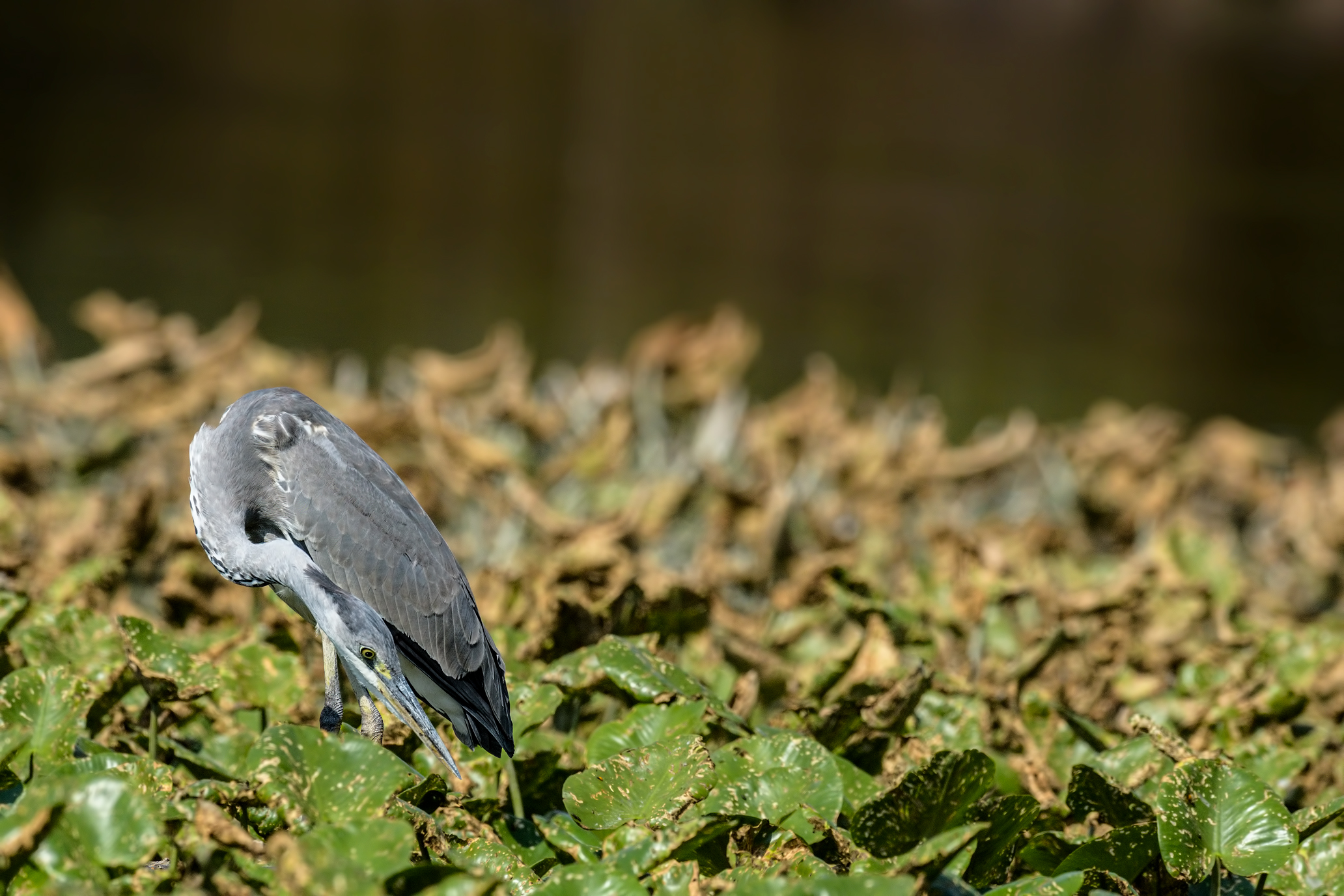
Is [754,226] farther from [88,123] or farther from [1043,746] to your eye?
[1043,746]

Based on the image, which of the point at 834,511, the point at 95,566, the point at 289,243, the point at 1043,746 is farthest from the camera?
the point at 289,243

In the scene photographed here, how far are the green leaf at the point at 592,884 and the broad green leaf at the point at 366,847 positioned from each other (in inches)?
4.9

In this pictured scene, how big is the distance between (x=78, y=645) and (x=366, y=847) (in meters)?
0.72

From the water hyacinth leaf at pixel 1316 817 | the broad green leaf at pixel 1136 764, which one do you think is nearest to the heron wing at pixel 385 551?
the broad green leaf at pixel 1136 764

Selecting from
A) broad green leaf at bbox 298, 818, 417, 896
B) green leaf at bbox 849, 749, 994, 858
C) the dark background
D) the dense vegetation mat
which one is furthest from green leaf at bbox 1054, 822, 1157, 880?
the dark background

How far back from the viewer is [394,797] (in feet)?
3.99

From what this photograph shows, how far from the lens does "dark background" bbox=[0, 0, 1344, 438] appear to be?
20.3ft

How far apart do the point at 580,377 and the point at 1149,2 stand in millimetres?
6347

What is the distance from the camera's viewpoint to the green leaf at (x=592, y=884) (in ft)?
3.63

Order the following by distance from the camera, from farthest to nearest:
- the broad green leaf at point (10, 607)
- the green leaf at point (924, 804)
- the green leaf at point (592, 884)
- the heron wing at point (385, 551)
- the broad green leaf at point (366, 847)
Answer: the broad green leaf at point (10, 607), the heron wing at point (385, 551), the green leaf at point (924, 804), the green leaf at point (592, 884), the broad green leaf at point (366, 847)

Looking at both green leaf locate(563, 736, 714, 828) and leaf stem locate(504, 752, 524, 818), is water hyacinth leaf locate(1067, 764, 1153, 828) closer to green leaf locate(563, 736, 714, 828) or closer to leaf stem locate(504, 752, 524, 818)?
green leaf locate(563, 736, 714, 828)

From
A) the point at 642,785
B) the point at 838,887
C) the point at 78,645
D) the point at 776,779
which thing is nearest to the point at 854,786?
the point at 776,779

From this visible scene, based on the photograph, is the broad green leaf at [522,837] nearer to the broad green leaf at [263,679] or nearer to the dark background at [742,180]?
the broad green leaf at [263,679]

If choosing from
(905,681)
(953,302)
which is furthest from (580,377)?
(953,302)
